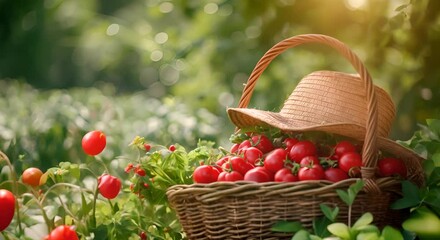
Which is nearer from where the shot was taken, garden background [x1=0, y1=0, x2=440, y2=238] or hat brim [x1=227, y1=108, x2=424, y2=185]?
hat brim [x1=227, y1=108, x2=424, y2=185]

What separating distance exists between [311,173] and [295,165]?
6 cm

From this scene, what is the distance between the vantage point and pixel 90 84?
1719cm

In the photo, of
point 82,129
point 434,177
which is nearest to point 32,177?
point 434,177

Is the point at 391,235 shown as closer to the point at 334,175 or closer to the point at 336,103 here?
the point at 334,175

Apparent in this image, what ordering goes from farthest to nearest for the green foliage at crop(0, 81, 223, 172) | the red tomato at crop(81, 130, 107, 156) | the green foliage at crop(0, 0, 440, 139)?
1. the green foliage at crop(0, 81, 223, 172)
2. the green foliage at crop(0, 0, 440, 139)
3. the red tomato at crop(81, 130, 107, 156)

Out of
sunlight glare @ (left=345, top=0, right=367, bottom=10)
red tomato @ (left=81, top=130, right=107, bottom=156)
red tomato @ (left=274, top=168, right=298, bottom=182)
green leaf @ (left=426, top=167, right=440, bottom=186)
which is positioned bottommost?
red tomato @ (left=81, top=130, right=107, bottom=156)

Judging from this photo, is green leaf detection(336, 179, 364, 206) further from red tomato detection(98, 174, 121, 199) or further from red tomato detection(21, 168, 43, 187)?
red tomato detection(21, 168, 43, 187)

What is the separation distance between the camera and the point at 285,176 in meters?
1.69

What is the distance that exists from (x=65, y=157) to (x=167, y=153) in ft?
5.10

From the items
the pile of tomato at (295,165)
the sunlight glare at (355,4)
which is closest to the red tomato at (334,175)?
the pile of tomato at (295,165)

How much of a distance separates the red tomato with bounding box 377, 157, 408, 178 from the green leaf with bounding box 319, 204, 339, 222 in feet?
0.72

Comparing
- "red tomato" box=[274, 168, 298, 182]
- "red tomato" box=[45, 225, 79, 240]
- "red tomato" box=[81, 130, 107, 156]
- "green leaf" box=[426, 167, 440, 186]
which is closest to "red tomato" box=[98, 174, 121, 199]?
"red tomato" box=[81, 130, 107, 156]

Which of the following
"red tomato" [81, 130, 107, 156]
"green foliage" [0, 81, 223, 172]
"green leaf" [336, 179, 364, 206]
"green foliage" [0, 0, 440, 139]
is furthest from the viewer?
"green foliage" [0, 81, 223, 172]

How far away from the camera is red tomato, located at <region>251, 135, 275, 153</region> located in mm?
1909
